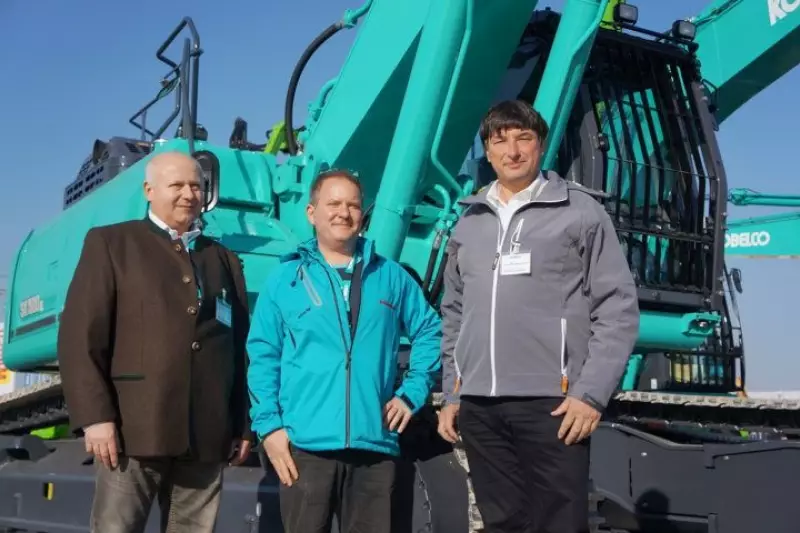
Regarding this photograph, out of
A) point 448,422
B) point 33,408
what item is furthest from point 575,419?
point 33,408

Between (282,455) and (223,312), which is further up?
(223,312)

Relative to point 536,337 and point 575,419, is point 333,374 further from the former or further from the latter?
point 575,419

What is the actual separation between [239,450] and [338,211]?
2.84ft

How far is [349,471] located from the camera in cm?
290

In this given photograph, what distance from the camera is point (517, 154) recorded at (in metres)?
2.77

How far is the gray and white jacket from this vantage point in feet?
8.56

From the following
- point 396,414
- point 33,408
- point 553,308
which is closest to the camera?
point 553,308

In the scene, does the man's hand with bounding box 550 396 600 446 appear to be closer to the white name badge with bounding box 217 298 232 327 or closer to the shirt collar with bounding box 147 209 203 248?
the white name badge with bounding box 217 298 232 327

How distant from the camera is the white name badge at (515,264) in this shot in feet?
8.75

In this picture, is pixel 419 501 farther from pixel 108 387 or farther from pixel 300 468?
pixel 108 387

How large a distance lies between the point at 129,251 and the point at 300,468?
34.0 inches

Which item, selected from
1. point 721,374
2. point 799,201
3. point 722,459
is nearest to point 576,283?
point 722,459

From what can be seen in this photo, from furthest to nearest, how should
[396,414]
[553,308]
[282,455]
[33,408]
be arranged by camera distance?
[33,408]
[396,414]
[282,455]
[553,308]

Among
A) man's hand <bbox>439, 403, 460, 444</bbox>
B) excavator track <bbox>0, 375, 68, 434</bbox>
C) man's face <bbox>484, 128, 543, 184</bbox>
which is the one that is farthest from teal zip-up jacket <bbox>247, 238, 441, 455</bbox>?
excavator track <bbox>0, 375, 68, 434</bbox>
